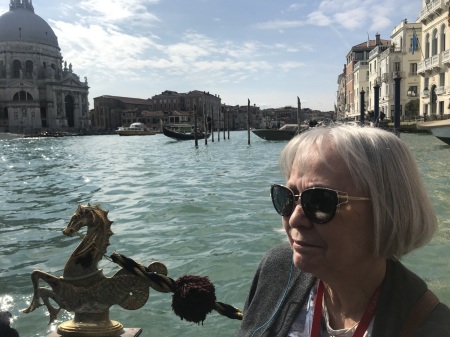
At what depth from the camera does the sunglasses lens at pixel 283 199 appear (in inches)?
47.8

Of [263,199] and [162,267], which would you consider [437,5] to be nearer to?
[263,199]

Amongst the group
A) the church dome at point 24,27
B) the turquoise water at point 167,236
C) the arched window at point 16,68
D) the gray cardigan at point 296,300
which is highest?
the church dome at point 24,27

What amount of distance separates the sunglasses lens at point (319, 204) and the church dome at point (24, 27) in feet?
273

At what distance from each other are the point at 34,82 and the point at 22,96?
3.07 m

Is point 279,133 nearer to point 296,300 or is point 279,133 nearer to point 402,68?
point 402,68

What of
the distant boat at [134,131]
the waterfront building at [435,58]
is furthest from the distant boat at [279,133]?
the distant boat at [134,131]

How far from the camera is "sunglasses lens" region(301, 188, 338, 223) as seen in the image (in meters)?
1.10

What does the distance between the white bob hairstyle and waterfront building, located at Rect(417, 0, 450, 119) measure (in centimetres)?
2444

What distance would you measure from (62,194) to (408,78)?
35587mm

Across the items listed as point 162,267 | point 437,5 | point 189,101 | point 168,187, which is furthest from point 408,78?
point 189,101

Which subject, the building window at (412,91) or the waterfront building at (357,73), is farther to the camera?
the waterfront building at (357,73)

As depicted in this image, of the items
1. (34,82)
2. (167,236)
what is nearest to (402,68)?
(167,236)

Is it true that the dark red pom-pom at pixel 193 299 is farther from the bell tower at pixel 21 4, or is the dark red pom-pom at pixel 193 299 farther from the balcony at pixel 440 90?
the bell tower at pixel 21 4

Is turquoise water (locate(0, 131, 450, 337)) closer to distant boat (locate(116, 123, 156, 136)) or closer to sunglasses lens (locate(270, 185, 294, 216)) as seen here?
sunglasses lens (locate(270, 185, 294, 216))
